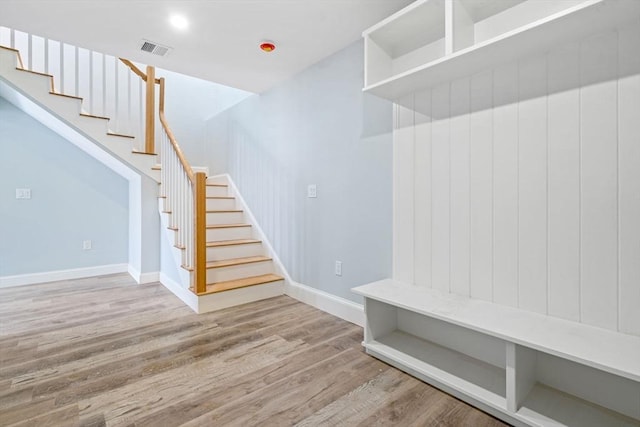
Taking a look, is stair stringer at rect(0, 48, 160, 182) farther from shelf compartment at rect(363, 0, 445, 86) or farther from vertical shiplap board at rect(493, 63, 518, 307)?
vertical shiplap board at rect(493, 63, 518, 307)

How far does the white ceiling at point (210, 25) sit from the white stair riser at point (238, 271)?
6.37ft

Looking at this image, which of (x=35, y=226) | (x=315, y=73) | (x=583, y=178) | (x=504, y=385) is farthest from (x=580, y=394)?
(x=35, y=226)

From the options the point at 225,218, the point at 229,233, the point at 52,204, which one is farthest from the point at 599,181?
the point at 52,204

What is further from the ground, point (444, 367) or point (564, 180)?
point (564, 180)

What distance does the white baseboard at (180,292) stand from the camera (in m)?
2.84

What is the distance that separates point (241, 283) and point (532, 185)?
2499 millimetres

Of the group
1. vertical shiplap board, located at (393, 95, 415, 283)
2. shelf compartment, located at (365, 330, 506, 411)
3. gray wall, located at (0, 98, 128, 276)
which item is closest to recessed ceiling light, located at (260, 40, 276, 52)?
vertical shiplap board, located at (393, 95, 415, 283)

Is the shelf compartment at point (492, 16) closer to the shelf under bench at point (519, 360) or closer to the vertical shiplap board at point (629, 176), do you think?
the vertical shiplap board at point (629, 176)

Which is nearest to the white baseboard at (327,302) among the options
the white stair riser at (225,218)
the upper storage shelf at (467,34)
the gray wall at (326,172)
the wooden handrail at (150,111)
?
the gray wall at (326,172)

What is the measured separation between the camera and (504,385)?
1.57 m

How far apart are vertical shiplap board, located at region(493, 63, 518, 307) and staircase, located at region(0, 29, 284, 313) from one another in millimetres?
2139

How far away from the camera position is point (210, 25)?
2.26 meters

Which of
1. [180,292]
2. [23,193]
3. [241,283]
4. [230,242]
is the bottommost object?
[180,292]

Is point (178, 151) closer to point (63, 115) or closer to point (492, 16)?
point (63, 115)
